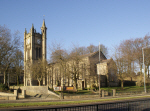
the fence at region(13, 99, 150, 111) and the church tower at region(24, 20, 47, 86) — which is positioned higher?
the church tower at region(24, 20, 47, 86)

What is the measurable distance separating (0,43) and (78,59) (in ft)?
63.5

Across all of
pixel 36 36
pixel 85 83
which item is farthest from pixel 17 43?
pixel 36 36

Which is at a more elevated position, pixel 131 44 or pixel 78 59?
pixel 131 44

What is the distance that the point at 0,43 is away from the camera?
2222 centimetres

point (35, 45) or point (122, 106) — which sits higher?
point (35, 45)

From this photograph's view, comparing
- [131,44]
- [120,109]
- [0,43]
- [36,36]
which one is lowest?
[120,109]

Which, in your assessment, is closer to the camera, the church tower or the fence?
the fence

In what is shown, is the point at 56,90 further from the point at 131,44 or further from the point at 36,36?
the point at 36,36

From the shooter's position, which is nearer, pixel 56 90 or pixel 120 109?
pixel 120 109

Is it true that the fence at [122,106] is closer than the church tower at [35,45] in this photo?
Yes

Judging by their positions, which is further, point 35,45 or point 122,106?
point 35,45

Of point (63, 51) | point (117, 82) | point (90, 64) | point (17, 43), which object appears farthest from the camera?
point (117, 82)

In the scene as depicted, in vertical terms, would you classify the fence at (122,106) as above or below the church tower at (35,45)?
below

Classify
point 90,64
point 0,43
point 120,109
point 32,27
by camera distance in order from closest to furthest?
point 120,109, point 0,43, point 90,64, point 32,27
